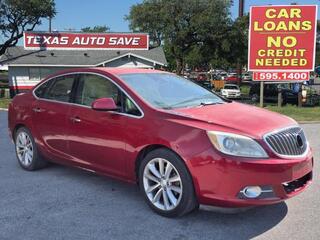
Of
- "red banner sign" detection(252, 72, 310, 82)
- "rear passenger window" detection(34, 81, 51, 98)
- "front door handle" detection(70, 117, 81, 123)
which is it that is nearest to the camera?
"front door handle" detection(70, 117, 81, 123)

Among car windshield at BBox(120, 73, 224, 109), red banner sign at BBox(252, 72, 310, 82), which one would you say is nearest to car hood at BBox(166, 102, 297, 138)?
car windshield at BBox(120, 73, 224, 109)

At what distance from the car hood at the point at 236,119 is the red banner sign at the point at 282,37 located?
15.9m

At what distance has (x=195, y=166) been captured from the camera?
4.42 meters

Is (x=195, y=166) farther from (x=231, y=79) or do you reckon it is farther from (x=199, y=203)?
(x=231, y=79)

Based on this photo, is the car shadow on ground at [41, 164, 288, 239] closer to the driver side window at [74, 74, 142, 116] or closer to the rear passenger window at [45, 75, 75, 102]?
the driver side window at [74, 74, 142, 116]

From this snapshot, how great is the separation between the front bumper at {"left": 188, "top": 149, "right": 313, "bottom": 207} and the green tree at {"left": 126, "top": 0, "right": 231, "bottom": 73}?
39578 mm

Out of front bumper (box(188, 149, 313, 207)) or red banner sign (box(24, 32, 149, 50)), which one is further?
red banner sign (box(24, 32, 149, 50))

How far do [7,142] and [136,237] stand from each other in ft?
21.3

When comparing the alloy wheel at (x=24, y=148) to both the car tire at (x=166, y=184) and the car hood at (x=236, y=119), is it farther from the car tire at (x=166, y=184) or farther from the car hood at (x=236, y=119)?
the car hood at (x=236, y=119)

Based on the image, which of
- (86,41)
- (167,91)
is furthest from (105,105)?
(86,41)

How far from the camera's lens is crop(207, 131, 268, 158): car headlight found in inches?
169

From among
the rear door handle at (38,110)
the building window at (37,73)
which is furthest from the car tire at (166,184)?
the building window at (37,73)

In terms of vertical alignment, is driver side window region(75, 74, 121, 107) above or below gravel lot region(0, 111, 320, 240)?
above

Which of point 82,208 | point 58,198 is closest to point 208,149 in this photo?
point 82,208
